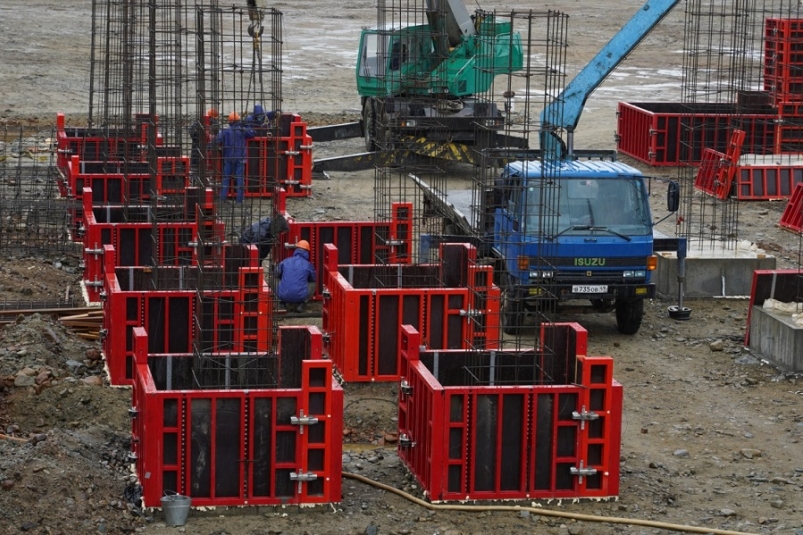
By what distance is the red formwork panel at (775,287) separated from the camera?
18922mm

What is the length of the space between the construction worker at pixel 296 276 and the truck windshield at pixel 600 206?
293 cm

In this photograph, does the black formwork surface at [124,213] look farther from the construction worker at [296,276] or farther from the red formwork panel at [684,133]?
the red formwork panel at [684,133]

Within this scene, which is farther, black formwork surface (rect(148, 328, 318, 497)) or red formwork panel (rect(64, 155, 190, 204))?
red formwork panel (rect(64, 155, 190, 204))

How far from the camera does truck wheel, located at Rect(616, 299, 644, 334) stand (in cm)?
1944

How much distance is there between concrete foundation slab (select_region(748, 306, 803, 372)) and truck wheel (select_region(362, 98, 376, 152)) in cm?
1545

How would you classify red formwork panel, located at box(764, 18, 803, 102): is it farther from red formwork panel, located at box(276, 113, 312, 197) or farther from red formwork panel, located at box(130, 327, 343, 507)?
red formwork panel, located at box(130, 327, 343, 507)

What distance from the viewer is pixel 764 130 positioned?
3219cm

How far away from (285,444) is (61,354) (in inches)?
213

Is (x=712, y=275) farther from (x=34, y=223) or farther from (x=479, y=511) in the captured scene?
(x=34, y=223)

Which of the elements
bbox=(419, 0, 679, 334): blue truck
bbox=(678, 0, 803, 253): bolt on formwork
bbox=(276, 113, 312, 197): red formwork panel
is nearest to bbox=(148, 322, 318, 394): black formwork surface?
bbox=(419, 0, 679, 334): blue truck

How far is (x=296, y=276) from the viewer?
64.3 ft

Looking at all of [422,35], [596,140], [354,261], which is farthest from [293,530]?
[596,140]

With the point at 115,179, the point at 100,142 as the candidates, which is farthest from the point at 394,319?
the point at 100,142

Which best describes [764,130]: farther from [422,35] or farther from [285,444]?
[285,444]
